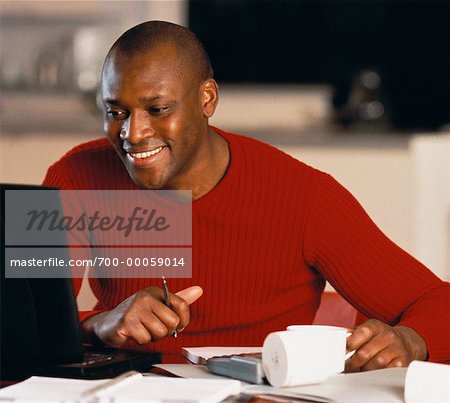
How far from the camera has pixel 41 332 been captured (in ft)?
4.50

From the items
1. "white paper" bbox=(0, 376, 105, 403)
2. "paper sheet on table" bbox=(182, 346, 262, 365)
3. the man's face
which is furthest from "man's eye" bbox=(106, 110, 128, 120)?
"white paper" bbox=(0, 376, 105, 403)

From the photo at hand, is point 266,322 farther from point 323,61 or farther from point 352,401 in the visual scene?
point 323,61

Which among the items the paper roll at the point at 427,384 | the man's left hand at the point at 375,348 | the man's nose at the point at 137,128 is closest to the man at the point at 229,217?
the man's nose at the point at 137,128

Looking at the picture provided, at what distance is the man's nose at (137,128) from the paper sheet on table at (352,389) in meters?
0.51

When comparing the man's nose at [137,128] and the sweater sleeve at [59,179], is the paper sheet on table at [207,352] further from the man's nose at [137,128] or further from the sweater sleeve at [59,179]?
the sweater sleeve at [59,179]

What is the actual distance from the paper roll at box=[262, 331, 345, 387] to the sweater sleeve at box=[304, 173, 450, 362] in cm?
38

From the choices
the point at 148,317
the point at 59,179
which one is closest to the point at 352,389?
the point at 148,317

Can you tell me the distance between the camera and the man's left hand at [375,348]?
1430 mm

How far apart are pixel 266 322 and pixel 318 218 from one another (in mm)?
216

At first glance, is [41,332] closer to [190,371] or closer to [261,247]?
[190,371]

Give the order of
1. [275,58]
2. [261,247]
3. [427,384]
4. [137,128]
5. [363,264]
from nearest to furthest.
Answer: [427,384]
[137,128]
[363,264]
[261,247]
[275,58]

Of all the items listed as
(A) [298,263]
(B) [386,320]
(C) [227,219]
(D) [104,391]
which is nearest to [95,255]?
(C) [227,219]

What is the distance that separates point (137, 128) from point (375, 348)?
1.71 ft

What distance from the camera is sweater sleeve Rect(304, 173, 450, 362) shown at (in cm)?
175
